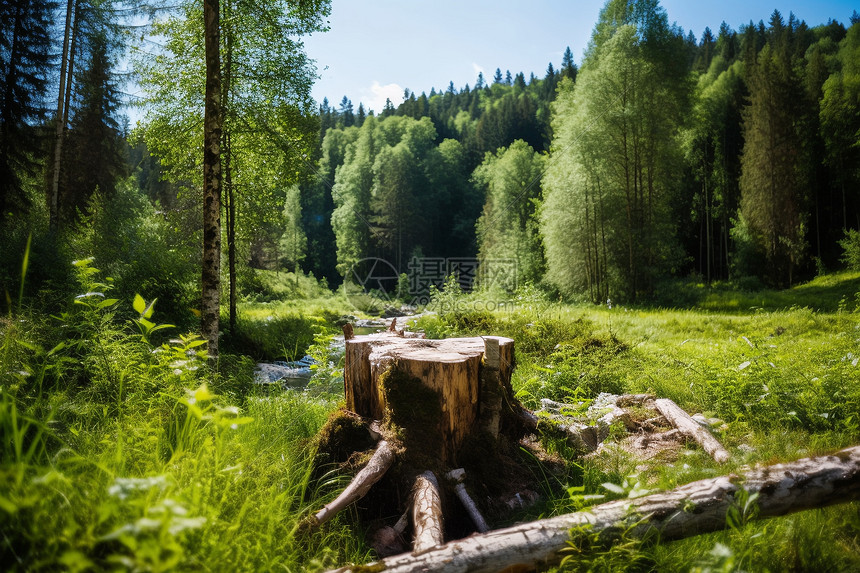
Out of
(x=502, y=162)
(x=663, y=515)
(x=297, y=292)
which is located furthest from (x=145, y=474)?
(x=502, y=162)

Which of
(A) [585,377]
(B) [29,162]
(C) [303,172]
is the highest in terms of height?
(B) [29,162]

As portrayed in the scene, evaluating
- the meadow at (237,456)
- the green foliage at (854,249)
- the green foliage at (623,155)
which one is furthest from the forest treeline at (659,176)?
the meadow at (237,456)

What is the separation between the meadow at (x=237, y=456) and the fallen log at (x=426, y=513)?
0.36 metres

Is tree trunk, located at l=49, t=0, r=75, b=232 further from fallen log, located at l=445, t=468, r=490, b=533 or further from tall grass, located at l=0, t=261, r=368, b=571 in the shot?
fallen log, located at l=445, t=468, r=490, b=533

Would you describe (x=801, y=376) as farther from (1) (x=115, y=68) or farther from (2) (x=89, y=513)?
(1) (x=115, y=68)

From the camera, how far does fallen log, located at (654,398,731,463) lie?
135 inches

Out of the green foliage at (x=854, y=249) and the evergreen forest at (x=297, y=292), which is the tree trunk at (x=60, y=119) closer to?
the evergreen forest at (x=297, y=292)

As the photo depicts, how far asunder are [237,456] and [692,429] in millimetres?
4033

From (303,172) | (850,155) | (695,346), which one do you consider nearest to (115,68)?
(303,172)

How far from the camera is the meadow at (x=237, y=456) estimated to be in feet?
4.48

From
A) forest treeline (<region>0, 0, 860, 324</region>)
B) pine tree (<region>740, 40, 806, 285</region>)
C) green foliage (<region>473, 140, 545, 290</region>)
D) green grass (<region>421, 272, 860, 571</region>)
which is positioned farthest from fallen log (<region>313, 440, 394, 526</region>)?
pine tree (<region>740, 40, 806, 285</region>)

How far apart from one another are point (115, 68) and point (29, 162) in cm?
424

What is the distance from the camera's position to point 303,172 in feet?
38.3

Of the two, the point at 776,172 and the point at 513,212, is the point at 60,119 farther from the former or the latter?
the point at 776,172
